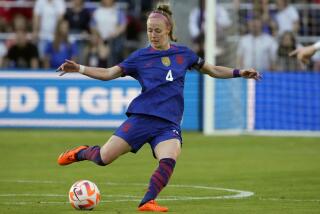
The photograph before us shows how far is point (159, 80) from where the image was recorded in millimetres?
10805

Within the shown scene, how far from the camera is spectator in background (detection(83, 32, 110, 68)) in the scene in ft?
80.3

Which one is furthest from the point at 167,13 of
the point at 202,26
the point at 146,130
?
the point at 202,26

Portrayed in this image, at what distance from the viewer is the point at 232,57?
76.0ft

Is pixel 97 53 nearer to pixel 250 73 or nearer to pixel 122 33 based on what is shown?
pixel 122 33

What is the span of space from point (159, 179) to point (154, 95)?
1094 mm

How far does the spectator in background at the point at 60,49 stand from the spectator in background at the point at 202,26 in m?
3.08

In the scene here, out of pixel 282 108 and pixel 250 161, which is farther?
pixel 282 108

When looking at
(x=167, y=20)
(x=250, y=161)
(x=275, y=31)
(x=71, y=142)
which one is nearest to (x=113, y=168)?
(x=250, y=161)

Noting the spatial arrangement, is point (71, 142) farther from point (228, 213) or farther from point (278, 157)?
point (228, 213)

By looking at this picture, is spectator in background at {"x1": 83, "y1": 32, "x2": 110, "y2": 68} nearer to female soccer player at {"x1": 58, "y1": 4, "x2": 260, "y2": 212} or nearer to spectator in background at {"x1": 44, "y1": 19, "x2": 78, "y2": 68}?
spectator in background at {"x1": 44, "y1": 19, "x2": 78, "y2": 68}

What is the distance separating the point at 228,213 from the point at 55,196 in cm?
271

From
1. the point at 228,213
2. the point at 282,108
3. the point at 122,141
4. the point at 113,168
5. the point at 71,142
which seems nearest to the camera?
→ the point at 228,213

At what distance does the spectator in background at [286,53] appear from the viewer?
2330 centimetres

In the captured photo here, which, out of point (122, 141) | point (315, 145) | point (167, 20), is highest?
point (167, 20)
